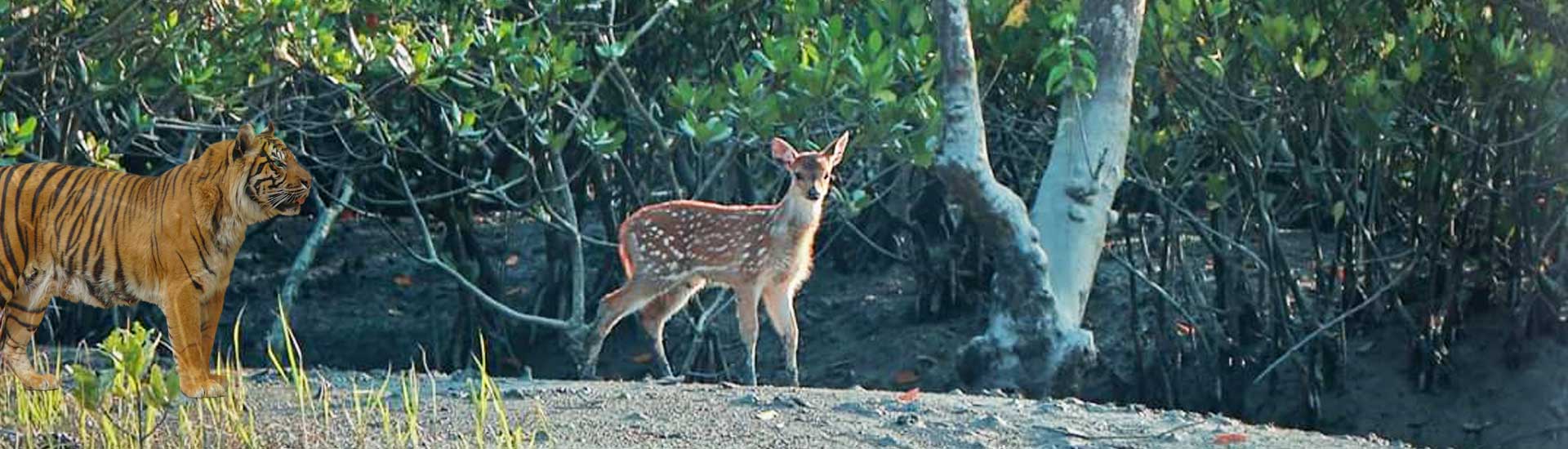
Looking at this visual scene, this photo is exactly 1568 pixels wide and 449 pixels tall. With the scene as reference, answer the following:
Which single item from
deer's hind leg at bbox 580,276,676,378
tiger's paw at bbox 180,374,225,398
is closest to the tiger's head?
tiger's paw at bbox 180,374,225,398

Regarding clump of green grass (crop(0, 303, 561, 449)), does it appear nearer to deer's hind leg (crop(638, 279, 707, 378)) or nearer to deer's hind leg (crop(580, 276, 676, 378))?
deer's hind leg (crop(580, 276, 676, 378))

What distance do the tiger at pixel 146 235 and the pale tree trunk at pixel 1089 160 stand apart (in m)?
3.62

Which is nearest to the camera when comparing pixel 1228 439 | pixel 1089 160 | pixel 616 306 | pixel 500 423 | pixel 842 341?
pixel 500 423

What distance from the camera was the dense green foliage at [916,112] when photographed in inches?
404

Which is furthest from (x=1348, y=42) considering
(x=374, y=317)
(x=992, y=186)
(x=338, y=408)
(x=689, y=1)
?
(x=374, y=317)

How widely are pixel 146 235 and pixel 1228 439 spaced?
11.3 ft

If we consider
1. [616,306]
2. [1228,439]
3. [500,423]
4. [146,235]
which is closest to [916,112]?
[616,306]

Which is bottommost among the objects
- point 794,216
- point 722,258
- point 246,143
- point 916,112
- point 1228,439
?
point 1228,439

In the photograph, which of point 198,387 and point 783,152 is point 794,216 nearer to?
point 783,152

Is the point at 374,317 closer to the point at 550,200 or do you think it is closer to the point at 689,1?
the point at 550,200

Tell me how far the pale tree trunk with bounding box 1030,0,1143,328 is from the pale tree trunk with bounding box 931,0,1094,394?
12cm

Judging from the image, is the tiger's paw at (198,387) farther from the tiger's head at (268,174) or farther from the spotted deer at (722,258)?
the spotted deer at (722,258)

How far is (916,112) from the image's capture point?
10414 millimetres

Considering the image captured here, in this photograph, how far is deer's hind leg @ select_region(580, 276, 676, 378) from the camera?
10.9m
